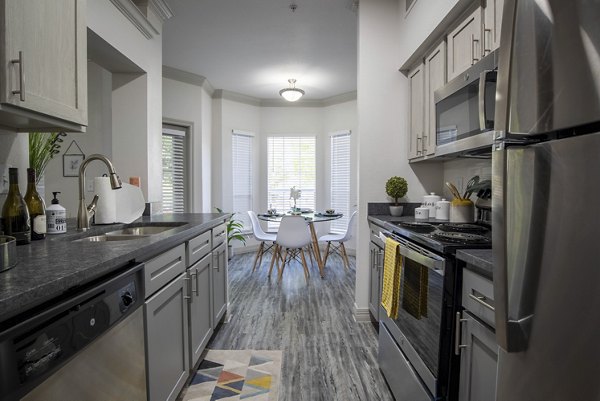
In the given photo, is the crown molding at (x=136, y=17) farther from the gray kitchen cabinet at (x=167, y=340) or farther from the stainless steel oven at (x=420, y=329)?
the stainless steel oven at (x=420, y=329)

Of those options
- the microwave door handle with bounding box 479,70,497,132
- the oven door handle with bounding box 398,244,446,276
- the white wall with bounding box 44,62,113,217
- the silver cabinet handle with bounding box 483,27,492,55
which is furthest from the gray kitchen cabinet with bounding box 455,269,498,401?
the white wall with bounding box 44,62,113,217

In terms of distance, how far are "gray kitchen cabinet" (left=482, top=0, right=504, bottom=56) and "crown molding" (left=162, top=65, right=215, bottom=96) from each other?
3.97 m

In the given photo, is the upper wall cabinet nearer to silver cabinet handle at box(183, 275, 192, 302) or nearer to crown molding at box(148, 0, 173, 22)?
silver cabinet handle at box(183, 275, 192, 302)

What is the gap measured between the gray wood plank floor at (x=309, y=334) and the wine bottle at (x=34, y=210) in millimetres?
1454

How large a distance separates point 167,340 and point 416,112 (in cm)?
238

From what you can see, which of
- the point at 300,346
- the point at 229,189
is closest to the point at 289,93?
the point at 229,189

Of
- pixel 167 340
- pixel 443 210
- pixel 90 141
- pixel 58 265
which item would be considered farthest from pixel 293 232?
pixel 58 265

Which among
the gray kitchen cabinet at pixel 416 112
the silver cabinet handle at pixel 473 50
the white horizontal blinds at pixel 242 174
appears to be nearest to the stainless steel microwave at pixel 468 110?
the silver cabinet handle at pixel 473 50

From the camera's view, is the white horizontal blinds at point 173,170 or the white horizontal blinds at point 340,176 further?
the white horizontal blinds at point 340,176

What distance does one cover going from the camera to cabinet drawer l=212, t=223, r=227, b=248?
2.48m

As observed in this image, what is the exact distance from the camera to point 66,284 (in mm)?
821

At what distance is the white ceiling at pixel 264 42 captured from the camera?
310cm

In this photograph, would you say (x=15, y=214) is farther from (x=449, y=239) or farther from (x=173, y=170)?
(x=173, y=170)

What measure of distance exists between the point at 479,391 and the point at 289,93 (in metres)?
4.27
